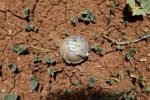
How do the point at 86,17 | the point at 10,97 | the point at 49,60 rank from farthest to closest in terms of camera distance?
the point at 86,17 < the point at 49,60 < the point at 10,97

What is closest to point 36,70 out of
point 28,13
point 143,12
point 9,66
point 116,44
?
point 9,66

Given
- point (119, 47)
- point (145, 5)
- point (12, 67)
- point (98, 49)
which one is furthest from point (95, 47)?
point (12, 67)

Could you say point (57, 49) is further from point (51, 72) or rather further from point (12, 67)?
point (12, 67)

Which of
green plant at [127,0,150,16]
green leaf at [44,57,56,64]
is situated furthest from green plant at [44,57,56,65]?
green plant at [127,0,150,16]

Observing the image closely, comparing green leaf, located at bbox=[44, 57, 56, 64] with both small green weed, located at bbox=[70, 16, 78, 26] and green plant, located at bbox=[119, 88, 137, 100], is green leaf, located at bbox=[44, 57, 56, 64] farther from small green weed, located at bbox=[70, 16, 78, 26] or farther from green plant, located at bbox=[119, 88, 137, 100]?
green plant, located at bbox=[119, 88, 137, 100]

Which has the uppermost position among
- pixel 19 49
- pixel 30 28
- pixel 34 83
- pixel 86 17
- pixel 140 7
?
pixel 140 7

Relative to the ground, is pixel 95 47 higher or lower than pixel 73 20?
lower

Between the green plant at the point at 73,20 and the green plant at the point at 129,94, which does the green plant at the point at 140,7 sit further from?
the green plant at the point at 129,94
